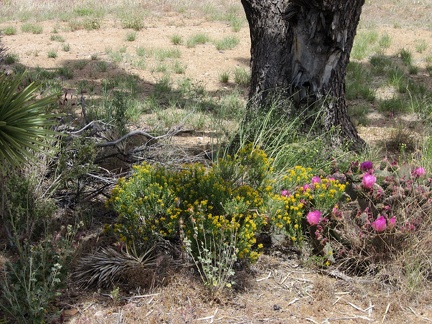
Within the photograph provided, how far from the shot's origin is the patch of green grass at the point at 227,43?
37.2 feet

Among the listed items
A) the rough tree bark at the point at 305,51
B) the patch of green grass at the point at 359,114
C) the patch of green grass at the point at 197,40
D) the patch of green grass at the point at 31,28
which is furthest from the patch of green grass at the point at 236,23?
the rough tree bark at the point at 305,51

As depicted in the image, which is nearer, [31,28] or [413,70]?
[413,70]

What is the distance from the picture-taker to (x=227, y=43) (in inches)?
452

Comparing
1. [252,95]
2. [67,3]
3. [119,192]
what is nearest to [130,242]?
[119,192]

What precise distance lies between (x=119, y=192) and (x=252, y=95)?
91.6 inches

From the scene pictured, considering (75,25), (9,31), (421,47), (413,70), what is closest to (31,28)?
(9,31)

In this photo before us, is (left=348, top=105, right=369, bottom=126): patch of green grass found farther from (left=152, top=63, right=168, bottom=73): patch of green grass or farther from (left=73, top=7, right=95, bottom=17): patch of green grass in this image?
(left=73, top=7, right=95, bottom=17): patch of green grass

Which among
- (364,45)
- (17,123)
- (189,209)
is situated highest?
(17,123)

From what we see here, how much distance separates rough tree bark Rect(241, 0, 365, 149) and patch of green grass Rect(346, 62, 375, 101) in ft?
9.04

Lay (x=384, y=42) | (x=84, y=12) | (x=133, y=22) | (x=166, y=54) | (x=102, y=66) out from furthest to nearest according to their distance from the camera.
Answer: (x=84, y=12) < (x=133, y=22) < (x=384, y=42) < (x=166, y=54) < (x=102, y=66)

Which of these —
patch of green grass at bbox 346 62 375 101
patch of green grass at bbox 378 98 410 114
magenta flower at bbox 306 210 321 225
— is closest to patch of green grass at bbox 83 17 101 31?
patch of green grass at bbox 346 62 375 101

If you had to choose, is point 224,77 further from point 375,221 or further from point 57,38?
point 375,221

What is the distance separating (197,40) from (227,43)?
629 mm

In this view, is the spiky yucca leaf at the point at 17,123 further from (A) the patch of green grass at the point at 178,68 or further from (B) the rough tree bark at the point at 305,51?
(A) the patch of green grass at the point at 178,68
